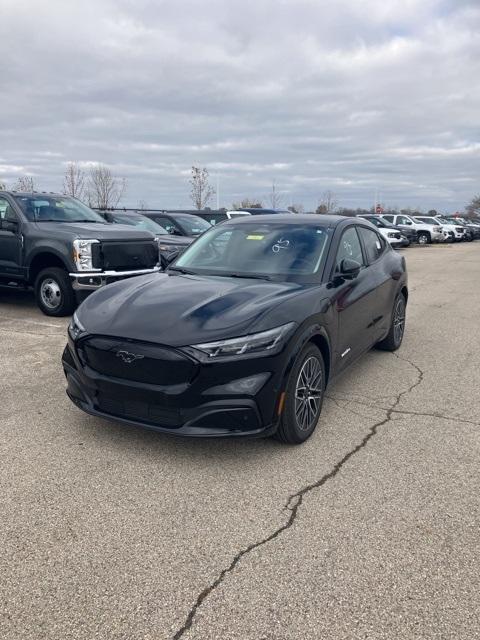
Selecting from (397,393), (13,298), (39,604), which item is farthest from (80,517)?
(13,298)

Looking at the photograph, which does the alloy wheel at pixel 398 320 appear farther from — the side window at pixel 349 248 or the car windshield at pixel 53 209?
the car windshield at pixel 53 209

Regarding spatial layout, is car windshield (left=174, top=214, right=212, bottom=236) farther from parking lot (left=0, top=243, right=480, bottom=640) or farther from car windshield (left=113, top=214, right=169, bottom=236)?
parking lot (left=0, top=243, right=480, bottom=640)

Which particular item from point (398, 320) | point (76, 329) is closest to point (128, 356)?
point (76, 329)

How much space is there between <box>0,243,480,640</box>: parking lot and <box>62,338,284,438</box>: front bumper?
300mm

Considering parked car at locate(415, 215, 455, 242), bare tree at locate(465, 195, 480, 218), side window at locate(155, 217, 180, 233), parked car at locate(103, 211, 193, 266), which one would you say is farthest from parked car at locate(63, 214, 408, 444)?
bare tree at locate(465, 195, 480, 218)

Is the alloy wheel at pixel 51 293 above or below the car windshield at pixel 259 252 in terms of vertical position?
below

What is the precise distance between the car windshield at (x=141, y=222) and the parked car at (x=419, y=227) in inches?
907

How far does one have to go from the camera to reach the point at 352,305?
188 inches

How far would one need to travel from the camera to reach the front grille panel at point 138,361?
3387mm

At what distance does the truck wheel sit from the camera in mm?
8133

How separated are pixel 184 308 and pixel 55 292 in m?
5.16

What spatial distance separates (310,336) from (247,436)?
87cm

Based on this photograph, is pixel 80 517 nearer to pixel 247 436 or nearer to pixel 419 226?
pixel 247 436

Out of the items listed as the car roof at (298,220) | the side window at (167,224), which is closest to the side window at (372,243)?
the car roof at (298,220)
